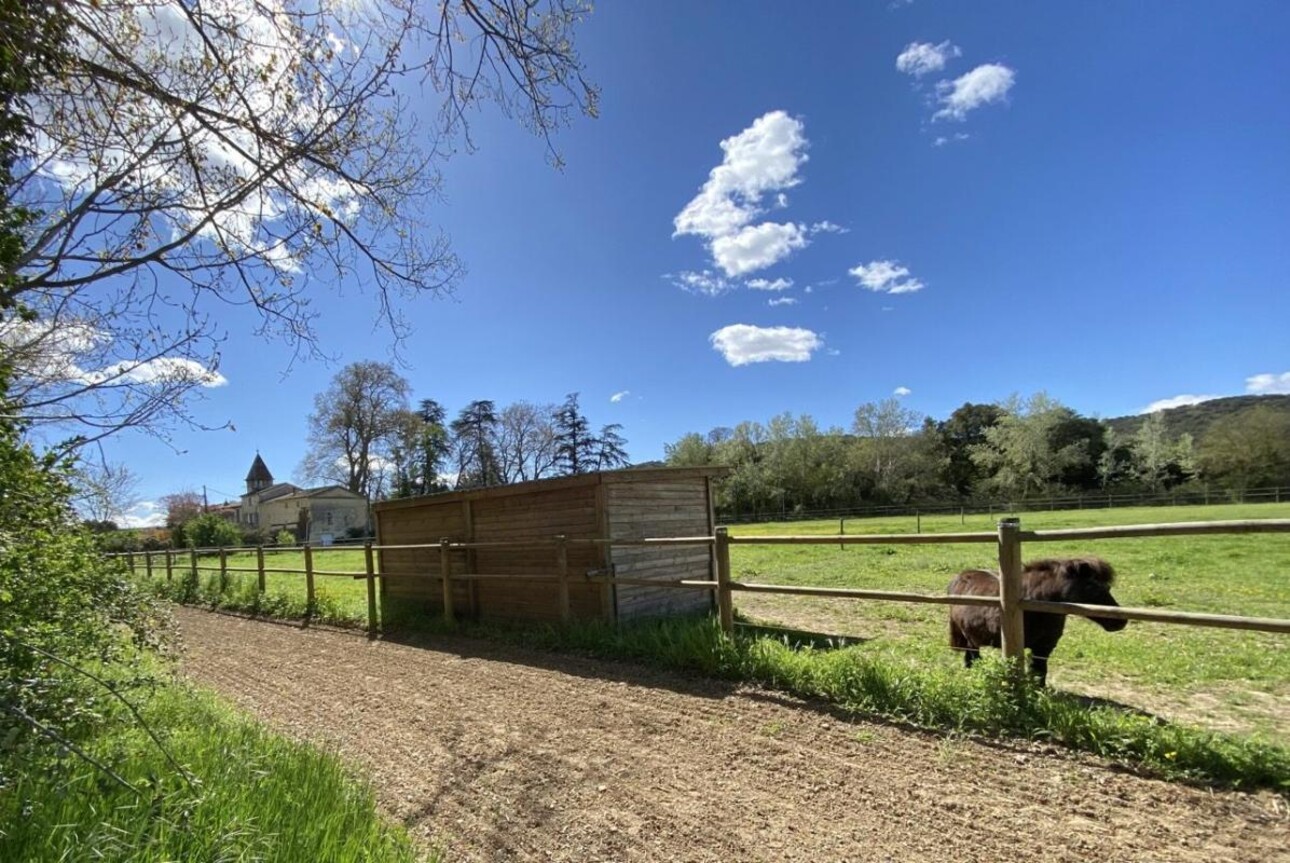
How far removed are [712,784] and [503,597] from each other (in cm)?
542

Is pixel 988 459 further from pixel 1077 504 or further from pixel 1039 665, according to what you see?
pixel 1039 665

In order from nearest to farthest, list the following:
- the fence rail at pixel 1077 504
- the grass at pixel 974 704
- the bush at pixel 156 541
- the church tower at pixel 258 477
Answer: the grass at pixel 974 704 < the bush at pixel 156 541 < the fence rail at pixel 1077 504 < the church tower at pixel 258 477

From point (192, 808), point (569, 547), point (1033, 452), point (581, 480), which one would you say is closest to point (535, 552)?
point (569, 547)

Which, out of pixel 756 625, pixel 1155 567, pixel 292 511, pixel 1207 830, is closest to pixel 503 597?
pixel 756 625

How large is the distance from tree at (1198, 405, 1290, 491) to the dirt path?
51.9m

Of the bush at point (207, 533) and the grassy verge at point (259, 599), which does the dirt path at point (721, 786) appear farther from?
the bush at point (207, 533)

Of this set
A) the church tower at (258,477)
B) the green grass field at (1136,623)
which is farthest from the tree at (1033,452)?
the church tower at (258,477)

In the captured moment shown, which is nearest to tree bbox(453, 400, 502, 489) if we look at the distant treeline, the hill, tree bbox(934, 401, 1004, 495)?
the distant treeline

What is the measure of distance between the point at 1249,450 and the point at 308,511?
6902 centimetres

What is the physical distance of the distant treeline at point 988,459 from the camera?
4619 cm

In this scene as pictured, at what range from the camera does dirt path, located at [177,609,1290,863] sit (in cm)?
261

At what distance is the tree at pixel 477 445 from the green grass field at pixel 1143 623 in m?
46.5

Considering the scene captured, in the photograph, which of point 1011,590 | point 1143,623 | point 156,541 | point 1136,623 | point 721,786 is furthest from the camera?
point 156,541

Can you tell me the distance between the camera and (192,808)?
233 centimetres
